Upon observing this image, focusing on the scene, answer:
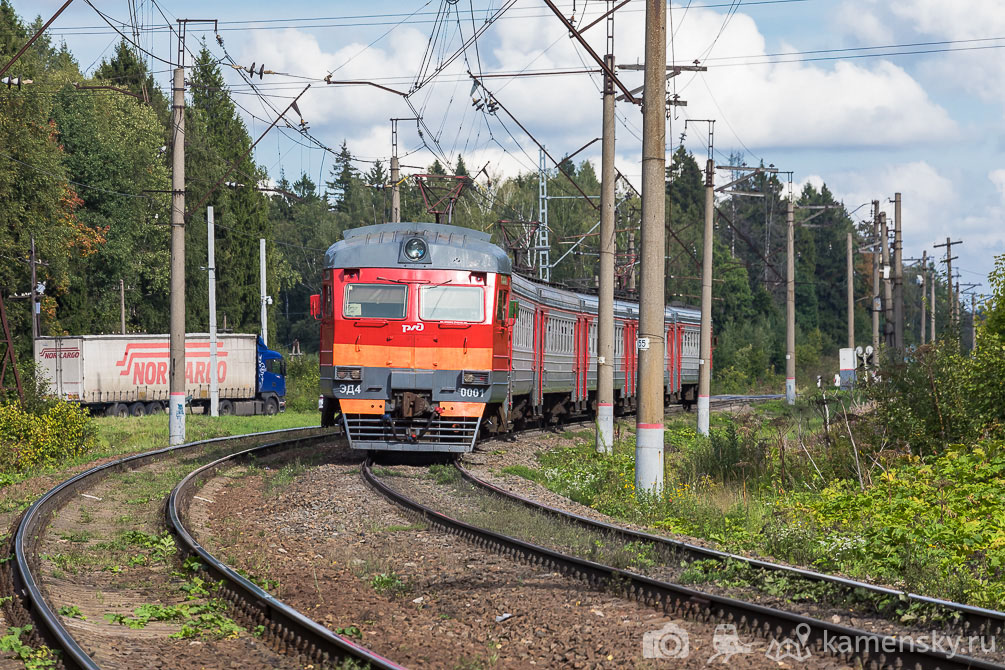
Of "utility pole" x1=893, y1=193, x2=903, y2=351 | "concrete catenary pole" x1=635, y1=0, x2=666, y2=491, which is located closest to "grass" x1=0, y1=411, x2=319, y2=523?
"concrete catenary pole" x1=635, y1=0, x2=666, y2=491

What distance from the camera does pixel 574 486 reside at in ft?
52.7

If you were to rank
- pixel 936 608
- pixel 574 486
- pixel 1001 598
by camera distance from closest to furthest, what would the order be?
1. pixel 936 608
2. pixel 1001 598
3. pixel 574 486

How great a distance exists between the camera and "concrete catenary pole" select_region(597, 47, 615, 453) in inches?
838

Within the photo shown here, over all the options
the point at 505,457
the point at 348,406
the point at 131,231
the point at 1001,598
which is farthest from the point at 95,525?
the point at 131,231

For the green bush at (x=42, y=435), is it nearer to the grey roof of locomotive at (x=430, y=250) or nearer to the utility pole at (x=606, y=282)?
the grey roof of locomotive at (x=430, y=250)

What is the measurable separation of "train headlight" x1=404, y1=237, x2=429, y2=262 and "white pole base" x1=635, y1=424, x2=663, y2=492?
505 centimetres

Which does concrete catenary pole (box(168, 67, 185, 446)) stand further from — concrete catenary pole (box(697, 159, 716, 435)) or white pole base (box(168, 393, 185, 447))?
concrete catenary pole (box(697, 159, 716, 435))

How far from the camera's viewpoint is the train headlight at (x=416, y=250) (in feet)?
57.4

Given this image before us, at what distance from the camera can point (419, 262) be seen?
17.5 m

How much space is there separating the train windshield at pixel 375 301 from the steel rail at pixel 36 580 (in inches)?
187

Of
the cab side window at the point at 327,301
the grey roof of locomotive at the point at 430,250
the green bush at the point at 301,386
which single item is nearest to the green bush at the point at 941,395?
the grey roof of locomotive at the point at 430,250

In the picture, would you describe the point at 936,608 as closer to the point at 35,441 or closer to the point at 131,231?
the point at 35,441

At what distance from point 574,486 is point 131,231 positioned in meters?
47.5

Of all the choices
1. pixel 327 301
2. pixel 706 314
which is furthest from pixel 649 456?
pixel 706 314
